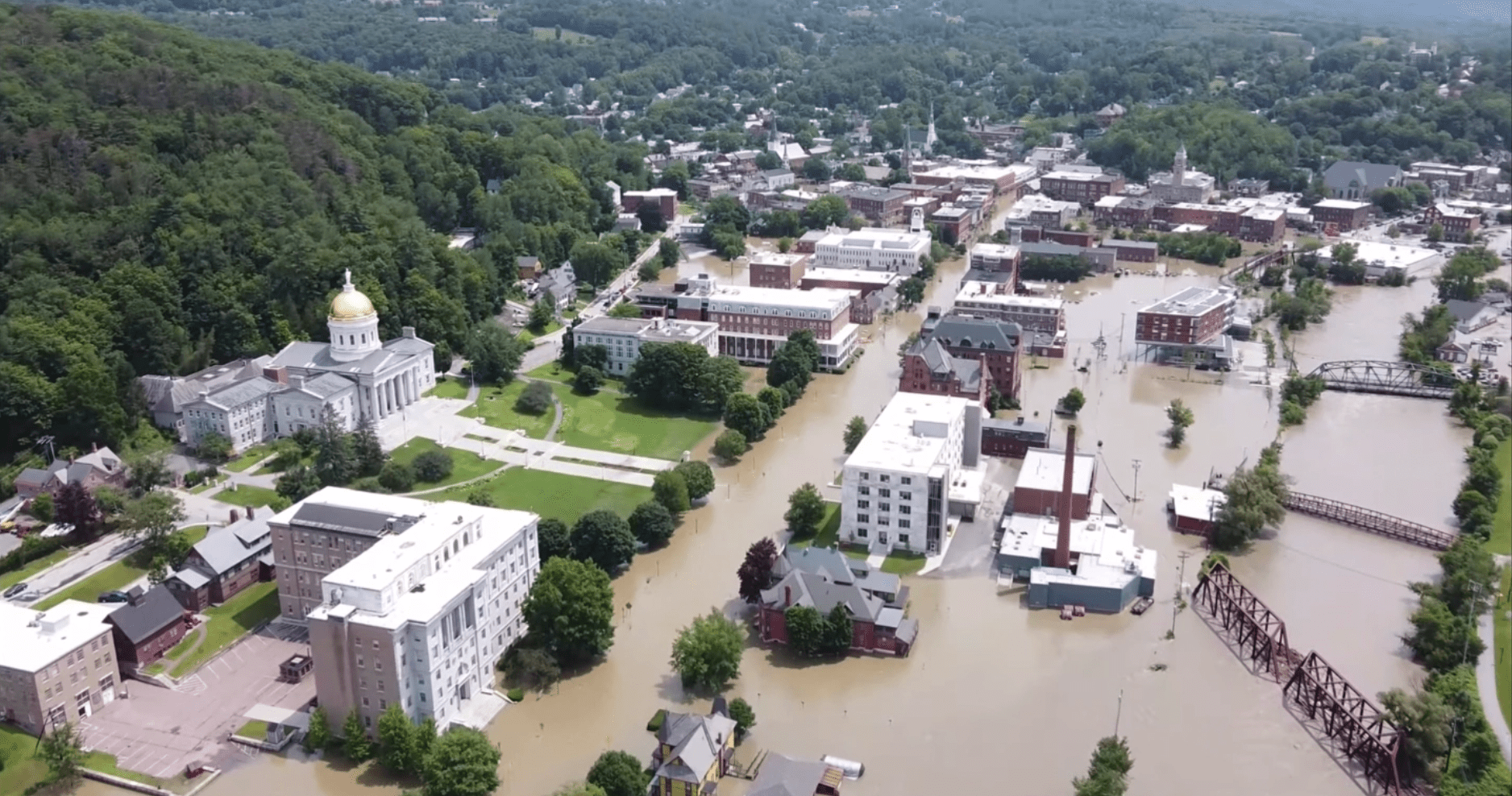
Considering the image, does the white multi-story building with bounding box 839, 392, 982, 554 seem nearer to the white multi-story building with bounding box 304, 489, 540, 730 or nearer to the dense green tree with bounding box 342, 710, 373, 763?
the white multi-story building with bounding box 304, 489, 540, 730

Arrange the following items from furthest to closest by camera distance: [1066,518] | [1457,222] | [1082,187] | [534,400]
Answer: [1082,187] < [1457,222] < [534,400] < [1066,518]

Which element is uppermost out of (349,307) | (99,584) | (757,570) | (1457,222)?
(349,307)

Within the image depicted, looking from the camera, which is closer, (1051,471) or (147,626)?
(147,626)

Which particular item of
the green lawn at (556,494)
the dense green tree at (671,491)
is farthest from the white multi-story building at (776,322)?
the dense green tree at (671,491)

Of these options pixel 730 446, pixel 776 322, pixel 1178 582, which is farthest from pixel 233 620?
pixel 776 322

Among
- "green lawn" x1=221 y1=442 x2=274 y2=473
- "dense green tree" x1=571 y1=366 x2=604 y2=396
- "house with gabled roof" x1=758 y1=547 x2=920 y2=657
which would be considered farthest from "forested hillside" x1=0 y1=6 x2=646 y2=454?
"house with gabled roof" x1=758 y1=547 x2=920 y2=657

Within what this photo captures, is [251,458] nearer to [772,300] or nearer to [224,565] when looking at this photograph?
→ [224,565]
